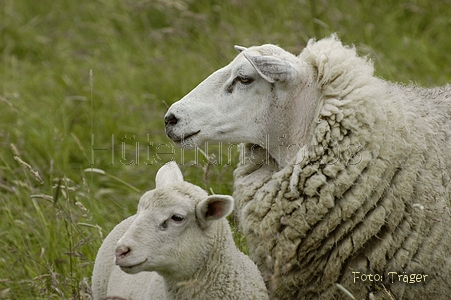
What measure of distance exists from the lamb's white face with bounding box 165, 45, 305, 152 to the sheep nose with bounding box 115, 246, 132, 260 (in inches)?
29.9

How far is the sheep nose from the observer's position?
9.58 ft

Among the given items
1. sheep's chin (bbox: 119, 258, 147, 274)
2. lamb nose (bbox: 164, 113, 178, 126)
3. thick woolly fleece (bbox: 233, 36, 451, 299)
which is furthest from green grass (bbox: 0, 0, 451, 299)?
sheep's chin (bbox: 119, 258, 147, 274)

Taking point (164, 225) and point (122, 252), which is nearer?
point (122, 252)

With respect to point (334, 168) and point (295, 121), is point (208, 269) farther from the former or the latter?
point (295, 121)

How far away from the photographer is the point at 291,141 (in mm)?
3588

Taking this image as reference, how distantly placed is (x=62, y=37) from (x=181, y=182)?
584 centimetres

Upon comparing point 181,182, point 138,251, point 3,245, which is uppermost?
point 181,182

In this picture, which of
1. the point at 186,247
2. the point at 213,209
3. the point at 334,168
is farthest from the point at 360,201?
the point at 186,247

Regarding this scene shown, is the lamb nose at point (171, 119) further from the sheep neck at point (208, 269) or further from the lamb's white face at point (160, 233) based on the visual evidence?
the sheep neck at point (208, 269)

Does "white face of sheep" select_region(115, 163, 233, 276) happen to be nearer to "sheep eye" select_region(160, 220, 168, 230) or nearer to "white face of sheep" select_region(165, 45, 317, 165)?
"sheep eye" select_region(160, 220, 168, 230)

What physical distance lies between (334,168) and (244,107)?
0.53m

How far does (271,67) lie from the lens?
340 cm

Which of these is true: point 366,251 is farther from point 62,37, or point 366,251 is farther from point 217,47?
point 62,37

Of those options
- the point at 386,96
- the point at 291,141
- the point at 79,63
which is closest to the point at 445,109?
the point at 386,96
